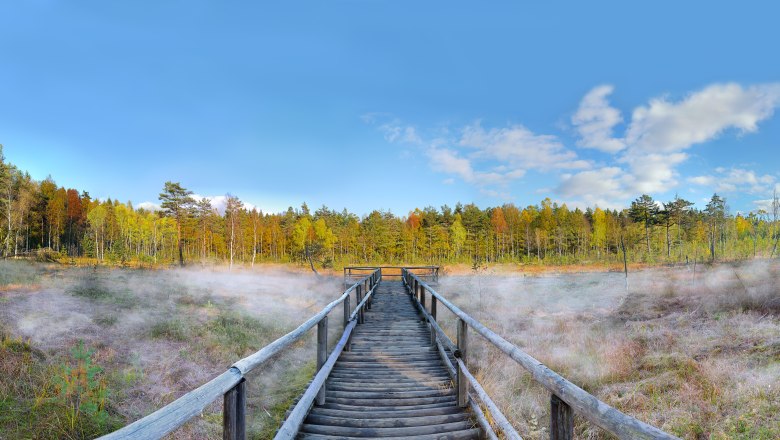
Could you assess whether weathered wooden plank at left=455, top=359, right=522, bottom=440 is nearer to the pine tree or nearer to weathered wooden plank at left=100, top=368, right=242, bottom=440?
weathered wooden plank at left=100, top=368, right=242, bottom=440

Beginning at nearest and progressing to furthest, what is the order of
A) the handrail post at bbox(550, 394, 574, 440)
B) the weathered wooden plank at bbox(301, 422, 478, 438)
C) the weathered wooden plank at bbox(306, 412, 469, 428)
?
the handrail post at bbox(550, 394, 574, 440), the weathered wooden plank at bbox(301, 422, 478, 438), the weathered wooden plank at bbox(306, 412, 469, 428)

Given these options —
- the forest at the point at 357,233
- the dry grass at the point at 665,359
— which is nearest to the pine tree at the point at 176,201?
the forest at the point at 357,233

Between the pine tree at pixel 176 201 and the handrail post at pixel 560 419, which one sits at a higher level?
the pine tree at pixel 176 201

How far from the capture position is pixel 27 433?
473 centimetres

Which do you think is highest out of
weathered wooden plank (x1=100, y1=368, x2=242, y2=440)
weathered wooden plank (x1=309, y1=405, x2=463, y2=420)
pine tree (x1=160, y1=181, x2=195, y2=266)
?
pine tree (x1=160, y1=181, x2=195, y2=266)

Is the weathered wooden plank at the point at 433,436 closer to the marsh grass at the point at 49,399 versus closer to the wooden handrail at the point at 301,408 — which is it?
the wooden handrail at the point at 301,408

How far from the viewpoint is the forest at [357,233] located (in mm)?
37938

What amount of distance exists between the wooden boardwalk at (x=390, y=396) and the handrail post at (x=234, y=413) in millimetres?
1788

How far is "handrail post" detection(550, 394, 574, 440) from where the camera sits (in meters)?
2.25

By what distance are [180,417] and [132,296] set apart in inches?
570

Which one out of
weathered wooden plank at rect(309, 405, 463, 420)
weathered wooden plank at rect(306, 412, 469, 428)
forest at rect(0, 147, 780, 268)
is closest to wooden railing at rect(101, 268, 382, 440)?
weathered wooden plank at rect(306, 412, 469, 428)

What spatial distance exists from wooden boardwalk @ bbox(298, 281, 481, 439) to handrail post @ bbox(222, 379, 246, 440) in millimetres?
1788

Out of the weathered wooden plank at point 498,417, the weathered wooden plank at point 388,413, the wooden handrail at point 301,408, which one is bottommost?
the weathered wooden plank at point 388,413

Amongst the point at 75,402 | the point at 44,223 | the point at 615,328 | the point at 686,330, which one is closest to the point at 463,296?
the point at 615,328
